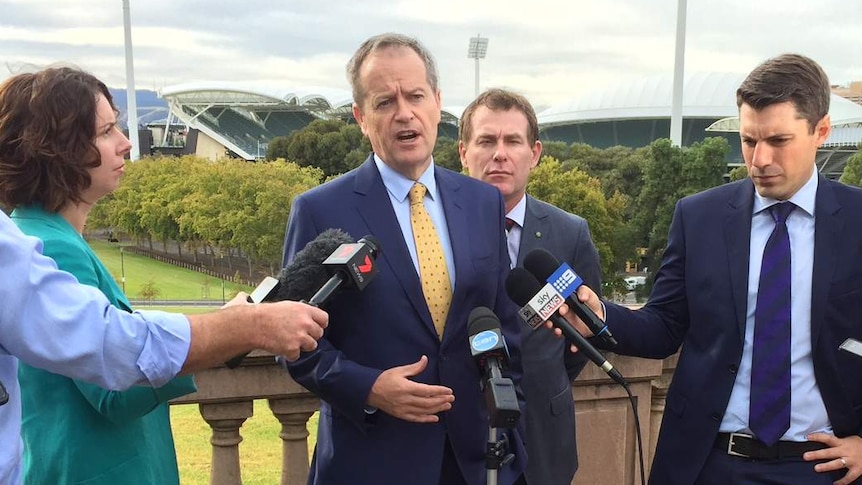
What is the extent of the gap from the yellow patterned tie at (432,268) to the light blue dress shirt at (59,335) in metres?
0.99

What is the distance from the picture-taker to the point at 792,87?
2.54m

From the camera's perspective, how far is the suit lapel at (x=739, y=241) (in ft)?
8.75

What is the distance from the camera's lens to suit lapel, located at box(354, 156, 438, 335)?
8.48 ft

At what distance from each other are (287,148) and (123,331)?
62.1 metres

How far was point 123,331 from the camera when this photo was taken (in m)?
1.81

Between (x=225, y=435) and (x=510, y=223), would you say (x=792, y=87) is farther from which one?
(x=225, y=435)

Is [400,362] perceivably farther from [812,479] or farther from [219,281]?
[219,281]

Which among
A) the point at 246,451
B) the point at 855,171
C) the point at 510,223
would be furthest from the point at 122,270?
the point at 510,223

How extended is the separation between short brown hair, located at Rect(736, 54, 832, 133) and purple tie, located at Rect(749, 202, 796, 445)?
0.44 m

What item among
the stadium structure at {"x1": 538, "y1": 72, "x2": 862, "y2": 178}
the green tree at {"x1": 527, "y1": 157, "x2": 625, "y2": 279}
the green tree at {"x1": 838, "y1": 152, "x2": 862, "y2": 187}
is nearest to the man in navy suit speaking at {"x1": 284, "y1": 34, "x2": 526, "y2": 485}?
the green tree at {"x1": 527, "y1": 157, "x2": 625, "y2": 279}

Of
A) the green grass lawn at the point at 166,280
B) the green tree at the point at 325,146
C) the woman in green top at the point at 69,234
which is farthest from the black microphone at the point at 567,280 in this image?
the green tree at the point at 325,146

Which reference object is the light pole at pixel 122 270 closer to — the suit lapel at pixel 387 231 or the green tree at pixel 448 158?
the green tree at pixel 448 158

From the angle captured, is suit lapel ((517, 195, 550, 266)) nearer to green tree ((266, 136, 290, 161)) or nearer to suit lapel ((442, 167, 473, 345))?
suit lapel ((442, 167, 473, 345))

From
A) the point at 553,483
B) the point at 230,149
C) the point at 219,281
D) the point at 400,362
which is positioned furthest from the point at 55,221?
the point at 230,149
